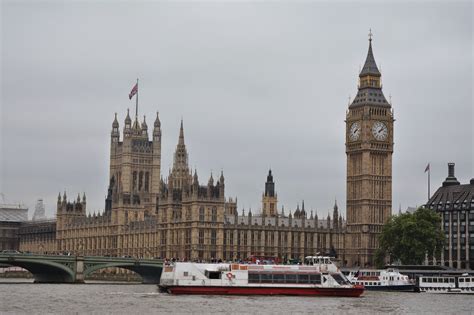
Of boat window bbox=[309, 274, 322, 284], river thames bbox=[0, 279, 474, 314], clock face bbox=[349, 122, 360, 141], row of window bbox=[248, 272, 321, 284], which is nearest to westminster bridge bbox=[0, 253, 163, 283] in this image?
river thames bbox=[0, 279, 474, 314]

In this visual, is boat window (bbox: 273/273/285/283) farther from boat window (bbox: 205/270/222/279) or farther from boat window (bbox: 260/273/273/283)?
boat window (bbox: 205/270/222/279)

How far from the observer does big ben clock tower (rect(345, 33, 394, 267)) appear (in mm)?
174250

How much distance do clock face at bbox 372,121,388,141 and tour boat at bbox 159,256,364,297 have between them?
70369 millimetres

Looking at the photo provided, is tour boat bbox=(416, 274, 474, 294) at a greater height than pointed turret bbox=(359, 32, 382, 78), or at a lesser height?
lesser

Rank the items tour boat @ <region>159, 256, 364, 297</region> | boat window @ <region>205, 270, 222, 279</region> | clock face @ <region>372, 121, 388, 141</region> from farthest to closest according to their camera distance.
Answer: clock face @ <region>372, 121, 388, 141</region>, boat window @ <region>205, 270, 222, 279</region>, tour boat @ <region>159, 256, 364, 297</region>

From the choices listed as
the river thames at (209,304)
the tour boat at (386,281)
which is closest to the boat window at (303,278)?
the river thames at (209,304)

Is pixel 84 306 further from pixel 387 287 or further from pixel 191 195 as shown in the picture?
pixel 191 195

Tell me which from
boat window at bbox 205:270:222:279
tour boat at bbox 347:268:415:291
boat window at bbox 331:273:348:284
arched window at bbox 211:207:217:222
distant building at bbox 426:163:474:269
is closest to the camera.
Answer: boat window at bbox 205:270:222:279

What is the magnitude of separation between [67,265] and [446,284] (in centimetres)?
4348

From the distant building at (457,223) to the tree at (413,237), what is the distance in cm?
940

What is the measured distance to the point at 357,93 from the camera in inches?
7042

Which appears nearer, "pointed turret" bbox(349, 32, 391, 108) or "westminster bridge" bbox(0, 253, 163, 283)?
"westminster bridge" bbox(0, 253, 163, 283)

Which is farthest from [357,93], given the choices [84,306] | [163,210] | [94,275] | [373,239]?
[84,306]

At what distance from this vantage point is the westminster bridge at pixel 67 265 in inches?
4983
